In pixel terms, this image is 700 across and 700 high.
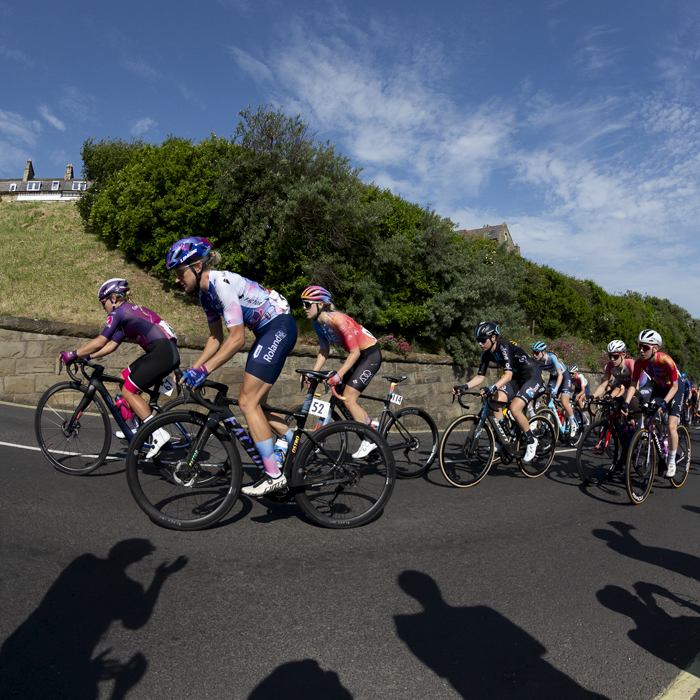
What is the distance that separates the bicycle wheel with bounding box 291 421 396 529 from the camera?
157 inches

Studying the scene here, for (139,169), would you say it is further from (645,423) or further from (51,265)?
(645,423)

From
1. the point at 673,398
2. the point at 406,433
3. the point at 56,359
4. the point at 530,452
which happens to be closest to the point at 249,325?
the point at 406,433

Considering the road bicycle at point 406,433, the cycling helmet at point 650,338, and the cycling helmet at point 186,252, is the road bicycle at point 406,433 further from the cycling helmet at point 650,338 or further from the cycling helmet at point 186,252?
the cycling helmet at point 650,338

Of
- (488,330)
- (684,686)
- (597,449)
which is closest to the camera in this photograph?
(684,686)

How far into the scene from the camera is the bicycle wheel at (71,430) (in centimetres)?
508

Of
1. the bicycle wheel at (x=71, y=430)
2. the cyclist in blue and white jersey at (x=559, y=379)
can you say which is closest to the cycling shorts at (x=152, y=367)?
the bicycle wheel at (x=71, y=430)

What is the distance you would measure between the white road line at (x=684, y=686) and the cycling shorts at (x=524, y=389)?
4419 mm

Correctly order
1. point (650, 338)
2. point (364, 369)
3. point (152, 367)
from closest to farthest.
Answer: point (152, 367) < point (364, 369) < point (650, 338)

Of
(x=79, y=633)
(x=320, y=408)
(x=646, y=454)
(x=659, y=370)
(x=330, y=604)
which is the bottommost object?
(x=79, y=633)

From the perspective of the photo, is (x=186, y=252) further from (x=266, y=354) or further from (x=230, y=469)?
(x=230, y=469)

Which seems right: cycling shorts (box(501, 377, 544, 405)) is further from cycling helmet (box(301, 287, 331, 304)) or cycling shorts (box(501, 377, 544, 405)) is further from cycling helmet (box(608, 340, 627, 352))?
cycling helmet (box(301, 287, 331, 304))

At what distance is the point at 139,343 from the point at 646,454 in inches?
243

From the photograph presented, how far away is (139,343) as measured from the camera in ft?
17.2

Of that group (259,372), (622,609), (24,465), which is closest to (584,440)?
(622,609)
